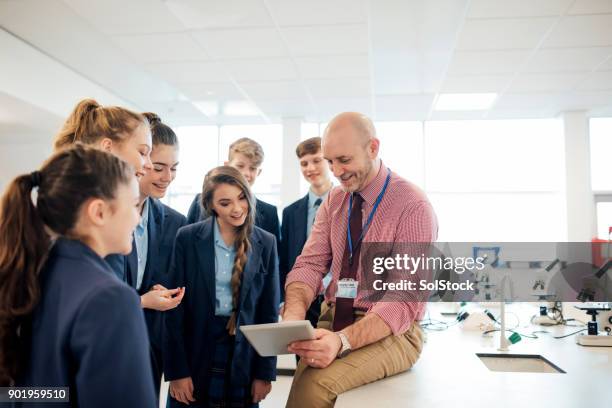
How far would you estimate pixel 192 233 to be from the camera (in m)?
1.98

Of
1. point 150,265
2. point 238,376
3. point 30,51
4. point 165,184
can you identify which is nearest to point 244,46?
point 30,51

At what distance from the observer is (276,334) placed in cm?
135

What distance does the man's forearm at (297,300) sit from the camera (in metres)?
1.74

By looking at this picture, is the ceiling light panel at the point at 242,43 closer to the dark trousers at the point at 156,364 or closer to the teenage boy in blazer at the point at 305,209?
the teenage boy in blazer at the point at 305,209

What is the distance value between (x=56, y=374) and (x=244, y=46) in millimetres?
3841

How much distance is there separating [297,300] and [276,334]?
0.45 m

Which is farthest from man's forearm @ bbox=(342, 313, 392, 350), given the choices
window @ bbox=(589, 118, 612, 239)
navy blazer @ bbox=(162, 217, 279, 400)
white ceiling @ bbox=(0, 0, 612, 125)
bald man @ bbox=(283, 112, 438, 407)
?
window @ bbox=(589, 118, 612, 239)

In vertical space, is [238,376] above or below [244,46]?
below

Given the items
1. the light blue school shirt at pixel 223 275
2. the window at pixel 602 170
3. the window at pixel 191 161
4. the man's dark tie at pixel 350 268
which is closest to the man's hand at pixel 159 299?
the light blue school shirt at pixel 223 275

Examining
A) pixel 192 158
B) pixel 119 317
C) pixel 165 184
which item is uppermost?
pixel 192 158

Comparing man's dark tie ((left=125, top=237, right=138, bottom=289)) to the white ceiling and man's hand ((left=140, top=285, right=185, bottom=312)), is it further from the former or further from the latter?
the white ceiling

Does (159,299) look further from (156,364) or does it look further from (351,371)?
(351,371)

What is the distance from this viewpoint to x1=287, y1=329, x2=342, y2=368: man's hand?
4.68 feet

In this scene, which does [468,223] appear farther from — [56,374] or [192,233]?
[56,374]
